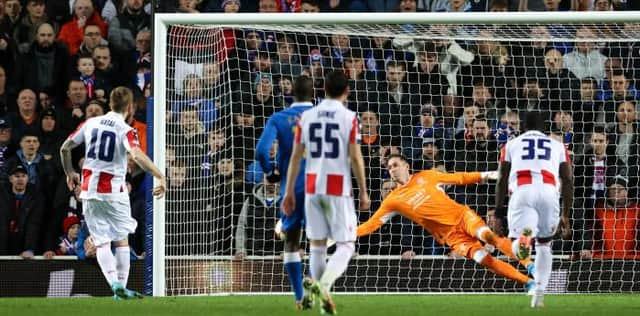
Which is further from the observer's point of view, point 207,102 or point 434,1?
point 434,1

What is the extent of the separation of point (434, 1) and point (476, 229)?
13.0ft

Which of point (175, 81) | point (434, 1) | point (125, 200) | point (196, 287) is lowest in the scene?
point (196, 287)

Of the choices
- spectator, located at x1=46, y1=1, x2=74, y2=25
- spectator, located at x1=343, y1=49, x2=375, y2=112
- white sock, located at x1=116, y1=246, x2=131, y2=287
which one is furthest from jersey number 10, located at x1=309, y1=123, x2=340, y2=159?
spectator, located at x1=46, y1=1, x2=74, y2=25

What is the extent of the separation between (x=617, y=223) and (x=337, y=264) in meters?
6.58

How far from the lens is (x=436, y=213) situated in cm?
1556

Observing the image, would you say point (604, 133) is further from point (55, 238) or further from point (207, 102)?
point (55, 238)

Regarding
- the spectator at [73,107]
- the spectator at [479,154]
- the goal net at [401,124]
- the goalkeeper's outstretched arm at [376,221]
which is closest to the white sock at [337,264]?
the goalkeeper's outstretched arm at [376,221]

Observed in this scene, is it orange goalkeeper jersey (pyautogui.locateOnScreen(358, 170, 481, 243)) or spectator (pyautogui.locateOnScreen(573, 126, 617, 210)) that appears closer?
orange goalkeeper jersey (pyautogui.locateOnScreen(358, 170, 481, 243))

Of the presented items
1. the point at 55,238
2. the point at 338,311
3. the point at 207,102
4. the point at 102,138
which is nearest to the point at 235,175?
the point at 207,102

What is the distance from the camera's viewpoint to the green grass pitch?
11.3 metres

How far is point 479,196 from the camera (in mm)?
17297

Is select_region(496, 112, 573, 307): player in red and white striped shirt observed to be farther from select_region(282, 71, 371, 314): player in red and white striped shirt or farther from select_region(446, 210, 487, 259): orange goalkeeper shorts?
select_region(282, 71, 371, 314): player in red and white striped shirt

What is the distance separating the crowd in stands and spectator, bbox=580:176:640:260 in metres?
0.02

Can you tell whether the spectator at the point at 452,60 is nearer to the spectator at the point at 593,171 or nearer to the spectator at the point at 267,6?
the spectator at the point at 593,171
